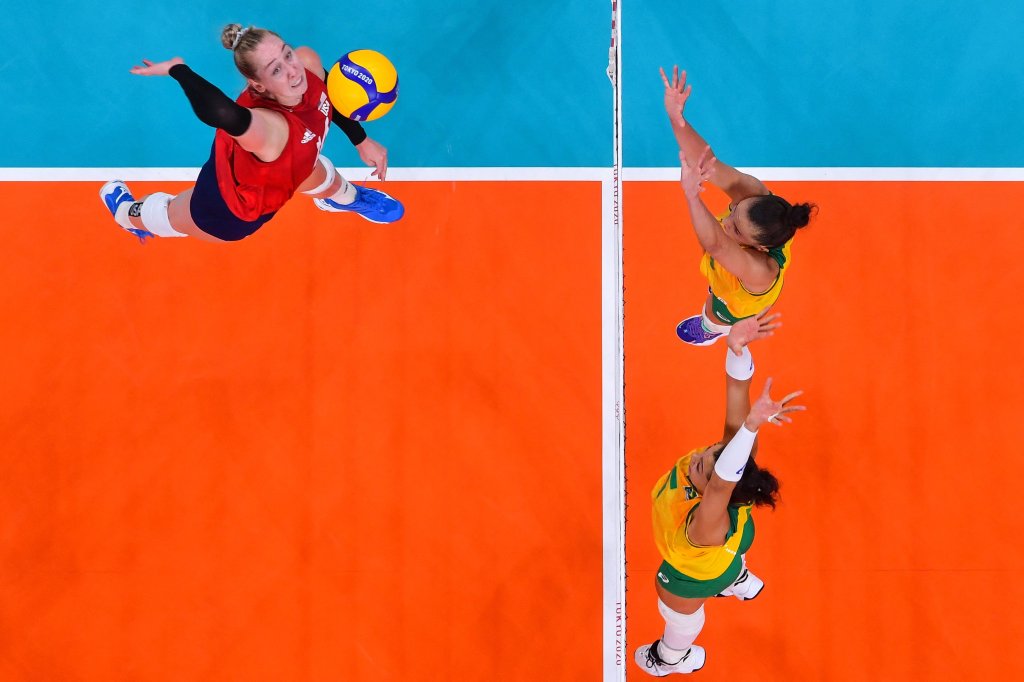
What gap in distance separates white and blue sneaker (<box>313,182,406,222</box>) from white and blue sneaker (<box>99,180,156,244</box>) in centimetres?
126

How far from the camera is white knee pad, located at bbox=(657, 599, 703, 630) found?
4871 mm

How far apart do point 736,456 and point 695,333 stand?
153 cm

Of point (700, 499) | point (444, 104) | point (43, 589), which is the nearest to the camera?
point (700, 499)

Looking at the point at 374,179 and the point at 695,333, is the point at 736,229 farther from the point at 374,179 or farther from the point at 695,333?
the point at 374,179

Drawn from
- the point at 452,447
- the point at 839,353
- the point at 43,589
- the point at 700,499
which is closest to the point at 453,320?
the point at 452,447

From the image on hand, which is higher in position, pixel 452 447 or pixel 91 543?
pixel 452 447

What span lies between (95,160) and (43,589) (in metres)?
Answer: 3.27

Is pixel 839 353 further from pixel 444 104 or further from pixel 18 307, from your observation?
pixel 18 307

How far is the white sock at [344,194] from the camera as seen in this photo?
532cm

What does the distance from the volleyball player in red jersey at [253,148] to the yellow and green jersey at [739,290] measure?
231 cm

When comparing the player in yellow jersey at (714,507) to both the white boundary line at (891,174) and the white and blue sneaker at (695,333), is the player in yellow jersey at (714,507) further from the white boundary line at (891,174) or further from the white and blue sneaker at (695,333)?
the white boundary line at (891,174)

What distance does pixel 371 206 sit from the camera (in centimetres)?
552

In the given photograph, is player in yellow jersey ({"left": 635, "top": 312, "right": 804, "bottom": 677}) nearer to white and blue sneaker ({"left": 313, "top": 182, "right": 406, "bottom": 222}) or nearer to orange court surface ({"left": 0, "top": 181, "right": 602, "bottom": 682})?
orange court surface ({"left": 0, "top": 181, "right": 602, "bottom": 682})

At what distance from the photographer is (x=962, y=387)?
5.78 m
